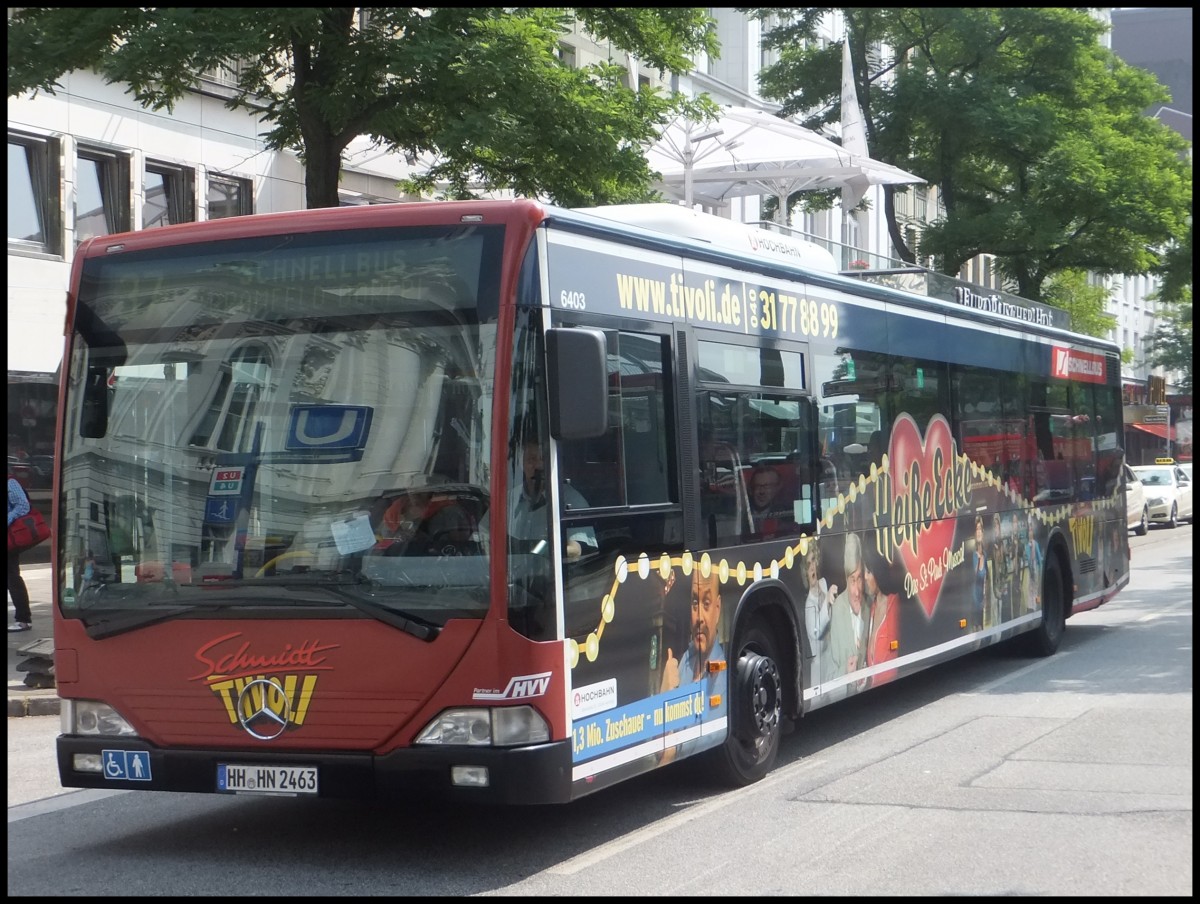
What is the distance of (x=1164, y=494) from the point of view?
144ft

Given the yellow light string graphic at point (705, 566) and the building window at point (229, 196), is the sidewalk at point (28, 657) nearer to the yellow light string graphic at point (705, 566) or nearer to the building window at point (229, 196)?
the yellow light string graphic at point (705, 566)

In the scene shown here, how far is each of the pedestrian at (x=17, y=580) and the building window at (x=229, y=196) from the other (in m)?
11.3

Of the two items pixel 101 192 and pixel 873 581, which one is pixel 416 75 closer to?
pixel 873 581

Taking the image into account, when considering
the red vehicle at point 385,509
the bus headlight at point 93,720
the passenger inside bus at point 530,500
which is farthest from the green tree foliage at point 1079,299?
the bus headlight at point 93,720

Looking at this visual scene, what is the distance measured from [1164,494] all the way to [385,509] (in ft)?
132

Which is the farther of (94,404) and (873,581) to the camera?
(873,581)

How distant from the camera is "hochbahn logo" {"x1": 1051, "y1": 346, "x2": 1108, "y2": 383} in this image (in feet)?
51.7

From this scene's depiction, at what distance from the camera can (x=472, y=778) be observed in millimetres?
6773

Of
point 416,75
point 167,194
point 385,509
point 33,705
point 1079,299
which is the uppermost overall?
point 167,194

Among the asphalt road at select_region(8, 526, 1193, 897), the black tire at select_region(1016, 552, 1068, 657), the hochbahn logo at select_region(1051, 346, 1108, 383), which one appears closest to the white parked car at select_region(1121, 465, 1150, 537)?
the hochbahn logo at select_region(1051, 346, 1108, 383)

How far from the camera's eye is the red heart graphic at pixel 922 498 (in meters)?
11.4

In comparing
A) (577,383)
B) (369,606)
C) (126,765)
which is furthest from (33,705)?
(577,383)

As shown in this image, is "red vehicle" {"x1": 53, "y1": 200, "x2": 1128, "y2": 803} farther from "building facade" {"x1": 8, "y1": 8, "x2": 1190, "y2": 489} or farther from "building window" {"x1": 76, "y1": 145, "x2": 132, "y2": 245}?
"building window" {"x1": 76, "y1": 145, "x2": 132, "y2": 245}

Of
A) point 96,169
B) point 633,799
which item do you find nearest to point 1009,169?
point 96,169
